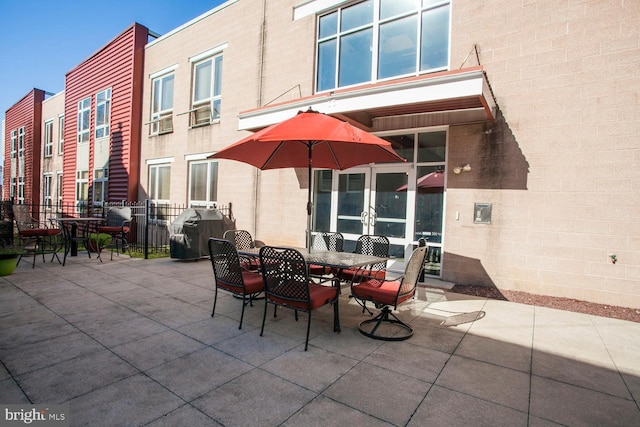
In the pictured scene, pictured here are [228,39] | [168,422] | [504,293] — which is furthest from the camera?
[228,39]

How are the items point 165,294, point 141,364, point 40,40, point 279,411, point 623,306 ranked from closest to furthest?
1. point 279,411
2. point 141,364
3. point 623,306
4. point 165,294
5. point 40,40

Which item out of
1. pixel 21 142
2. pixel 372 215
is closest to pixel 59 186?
pixel 21 142

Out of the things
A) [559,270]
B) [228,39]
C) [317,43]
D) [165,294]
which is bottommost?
[165,294]

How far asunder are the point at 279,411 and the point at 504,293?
455cm

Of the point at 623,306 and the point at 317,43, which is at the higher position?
the point at 317,43

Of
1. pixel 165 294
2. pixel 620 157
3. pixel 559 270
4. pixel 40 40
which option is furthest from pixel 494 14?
pixel 40 40

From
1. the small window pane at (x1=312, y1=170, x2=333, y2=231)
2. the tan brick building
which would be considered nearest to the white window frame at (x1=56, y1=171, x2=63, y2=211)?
the tan brick building

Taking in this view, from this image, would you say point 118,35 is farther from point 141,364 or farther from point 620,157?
point 620,157

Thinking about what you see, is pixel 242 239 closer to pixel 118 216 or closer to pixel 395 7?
pixel 395 7

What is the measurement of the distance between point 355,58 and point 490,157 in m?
3.55

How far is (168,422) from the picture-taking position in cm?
204

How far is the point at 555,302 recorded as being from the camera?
4918 mm

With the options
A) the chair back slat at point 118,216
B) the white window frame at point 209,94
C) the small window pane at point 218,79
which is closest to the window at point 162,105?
the white window frame at point 209,94

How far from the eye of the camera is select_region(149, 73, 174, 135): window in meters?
11.1
